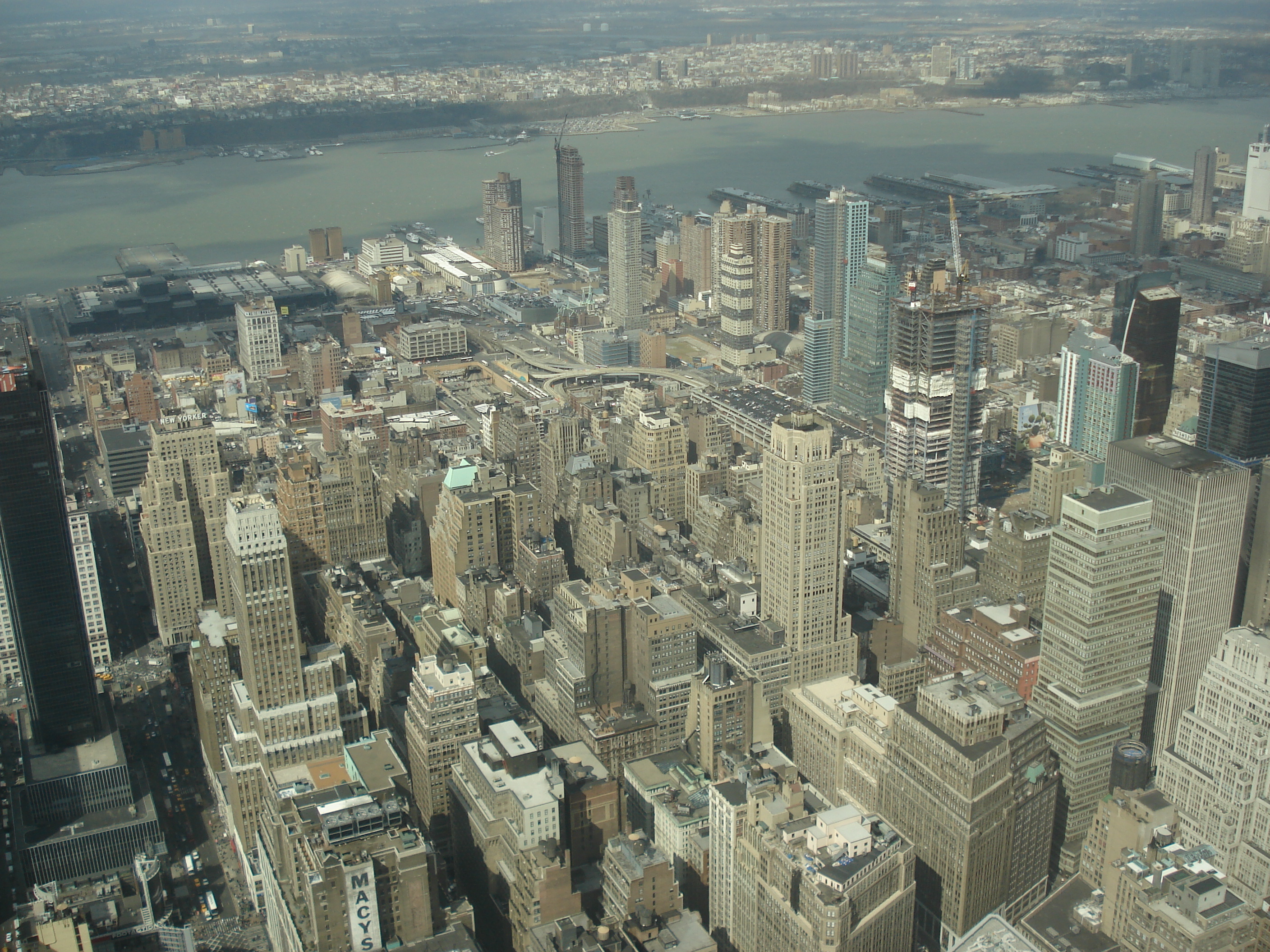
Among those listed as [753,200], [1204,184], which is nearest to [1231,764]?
[1204,184]

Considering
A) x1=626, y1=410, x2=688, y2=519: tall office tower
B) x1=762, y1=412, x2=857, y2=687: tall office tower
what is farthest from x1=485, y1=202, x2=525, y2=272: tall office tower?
x1=762, y1=412, x2=857, y2=687: tall office tower

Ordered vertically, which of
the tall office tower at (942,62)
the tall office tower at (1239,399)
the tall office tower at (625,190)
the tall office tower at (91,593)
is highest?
the tall office tower at (942,62)

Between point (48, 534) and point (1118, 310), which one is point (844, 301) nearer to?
point (1118, 310)

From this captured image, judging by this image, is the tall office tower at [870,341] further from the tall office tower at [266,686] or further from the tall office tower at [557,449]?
the tall office tower at [266,686]

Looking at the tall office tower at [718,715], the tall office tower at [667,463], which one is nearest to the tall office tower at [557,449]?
the tall office tower at [667,463]

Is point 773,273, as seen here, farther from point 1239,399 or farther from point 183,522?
point 183,522

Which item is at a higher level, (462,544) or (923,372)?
(923,372)

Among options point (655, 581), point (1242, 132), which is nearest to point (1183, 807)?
point (655, 581)
